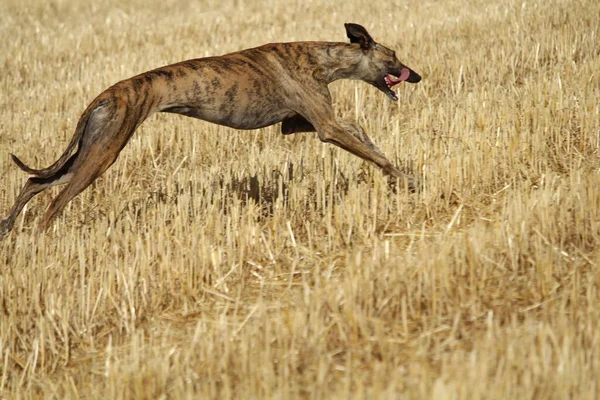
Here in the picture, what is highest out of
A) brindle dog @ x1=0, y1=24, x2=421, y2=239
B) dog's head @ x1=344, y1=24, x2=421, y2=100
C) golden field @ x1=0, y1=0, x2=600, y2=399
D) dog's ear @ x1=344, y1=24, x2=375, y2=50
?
dog's ear @ x1=344, y1=24, x2=375, y2=50

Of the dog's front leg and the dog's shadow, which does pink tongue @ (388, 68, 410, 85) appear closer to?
the dog's front leg

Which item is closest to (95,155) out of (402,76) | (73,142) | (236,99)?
(73,142)

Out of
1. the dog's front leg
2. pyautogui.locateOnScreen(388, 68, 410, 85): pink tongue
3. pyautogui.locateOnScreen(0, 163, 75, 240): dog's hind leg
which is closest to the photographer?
pyautogui.locateOnScreen(0, 163, 75, 240): dog's hind leg

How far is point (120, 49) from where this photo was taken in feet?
45.7

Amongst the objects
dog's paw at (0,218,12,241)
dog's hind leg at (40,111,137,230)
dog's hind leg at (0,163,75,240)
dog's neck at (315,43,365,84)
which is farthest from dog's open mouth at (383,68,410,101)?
dog's paw at (0,218,12,241)

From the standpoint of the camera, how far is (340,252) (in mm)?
5887

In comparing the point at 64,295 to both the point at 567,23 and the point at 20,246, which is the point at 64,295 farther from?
the point at 567,23

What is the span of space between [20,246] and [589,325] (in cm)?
360

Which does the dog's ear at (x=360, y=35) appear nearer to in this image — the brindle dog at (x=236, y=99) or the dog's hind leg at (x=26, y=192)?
the brindle dog at (x=236, y=99)

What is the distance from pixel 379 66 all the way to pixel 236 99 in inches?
50.0

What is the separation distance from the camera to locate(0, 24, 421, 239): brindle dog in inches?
235

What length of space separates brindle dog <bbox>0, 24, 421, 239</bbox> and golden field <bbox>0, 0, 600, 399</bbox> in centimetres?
Answer: 38

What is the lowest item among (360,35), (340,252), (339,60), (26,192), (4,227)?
(340,252)

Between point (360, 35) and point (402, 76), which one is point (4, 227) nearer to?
point (360, 35)
